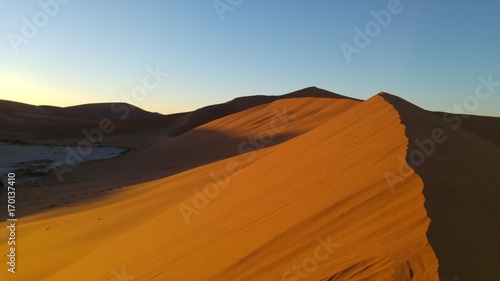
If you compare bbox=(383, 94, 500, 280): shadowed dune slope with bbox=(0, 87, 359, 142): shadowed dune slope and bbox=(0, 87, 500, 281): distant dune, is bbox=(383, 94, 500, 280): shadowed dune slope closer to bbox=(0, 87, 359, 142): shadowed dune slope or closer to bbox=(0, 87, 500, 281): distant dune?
bbox=(0, 87, 500, 281): distant dune

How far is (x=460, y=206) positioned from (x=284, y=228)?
1582 mm

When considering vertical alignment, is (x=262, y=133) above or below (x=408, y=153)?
above

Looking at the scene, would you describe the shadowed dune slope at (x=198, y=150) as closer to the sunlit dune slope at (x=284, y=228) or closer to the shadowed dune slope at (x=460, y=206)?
the sunlit dune slope at (x=284, y=228)

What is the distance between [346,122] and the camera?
23.1ft

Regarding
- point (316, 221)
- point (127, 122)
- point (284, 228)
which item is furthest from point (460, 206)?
point (127, 122)

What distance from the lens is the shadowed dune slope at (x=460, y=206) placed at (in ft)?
7.75

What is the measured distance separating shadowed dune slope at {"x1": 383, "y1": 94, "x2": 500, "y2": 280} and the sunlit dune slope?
0.39ft

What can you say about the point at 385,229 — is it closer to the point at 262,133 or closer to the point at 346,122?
the point at 346,122

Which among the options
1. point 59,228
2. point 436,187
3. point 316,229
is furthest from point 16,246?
point 436,187

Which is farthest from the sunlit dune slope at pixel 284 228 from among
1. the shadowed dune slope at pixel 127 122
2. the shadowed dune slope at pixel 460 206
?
the shadowed dune slope at pixel 127 122

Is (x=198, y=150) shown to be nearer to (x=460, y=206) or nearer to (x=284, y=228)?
(x=284, y=228)

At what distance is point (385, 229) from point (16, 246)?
6399 millimetres

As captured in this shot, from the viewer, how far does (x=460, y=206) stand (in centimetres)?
313

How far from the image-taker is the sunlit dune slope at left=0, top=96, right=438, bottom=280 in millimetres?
2652
